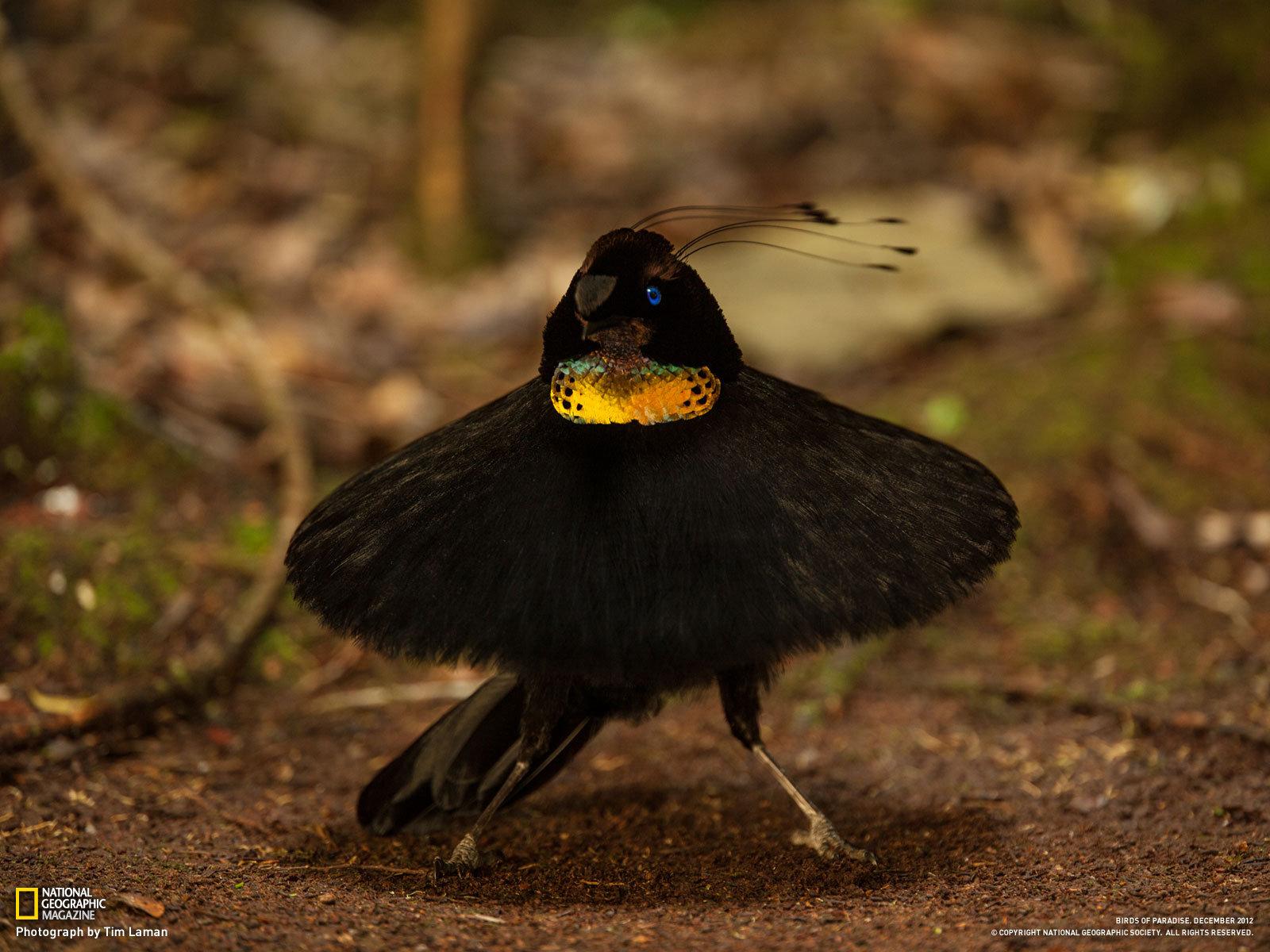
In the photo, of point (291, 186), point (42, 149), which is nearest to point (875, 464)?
point (42, 149)

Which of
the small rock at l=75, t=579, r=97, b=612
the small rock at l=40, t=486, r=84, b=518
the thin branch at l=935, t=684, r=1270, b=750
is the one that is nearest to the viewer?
the thin branch at l=935, t=684, r=1270, b=750

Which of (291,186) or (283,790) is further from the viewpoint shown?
(291,186)

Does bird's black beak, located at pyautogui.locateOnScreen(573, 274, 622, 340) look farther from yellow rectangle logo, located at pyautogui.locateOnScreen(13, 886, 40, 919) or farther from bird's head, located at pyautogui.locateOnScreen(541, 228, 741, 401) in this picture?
yellow rectangle logo, located at pyautogui.locateOnScreen(13, 886, 40, 919)

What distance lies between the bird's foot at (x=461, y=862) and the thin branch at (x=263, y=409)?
1.21m

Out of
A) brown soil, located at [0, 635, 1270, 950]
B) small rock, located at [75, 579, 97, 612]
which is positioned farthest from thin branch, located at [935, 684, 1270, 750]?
small rock, located at [75, 579, 97, 612]

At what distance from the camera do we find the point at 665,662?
6.68 ft

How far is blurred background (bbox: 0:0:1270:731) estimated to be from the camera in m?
3.87

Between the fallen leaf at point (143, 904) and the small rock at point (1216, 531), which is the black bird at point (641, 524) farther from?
the small rock at point (1216, 531)

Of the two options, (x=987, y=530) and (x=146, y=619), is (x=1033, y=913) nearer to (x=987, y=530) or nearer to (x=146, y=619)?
(x=987, y=530)

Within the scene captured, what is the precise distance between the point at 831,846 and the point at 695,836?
1.05 feet

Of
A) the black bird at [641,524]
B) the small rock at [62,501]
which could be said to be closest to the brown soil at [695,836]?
the black bird at [641,524]

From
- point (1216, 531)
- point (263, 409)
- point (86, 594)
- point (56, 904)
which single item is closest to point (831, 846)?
point (56, 904)

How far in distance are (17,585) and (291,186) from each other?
5.17 m

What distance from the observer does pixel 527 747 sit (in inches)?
101
